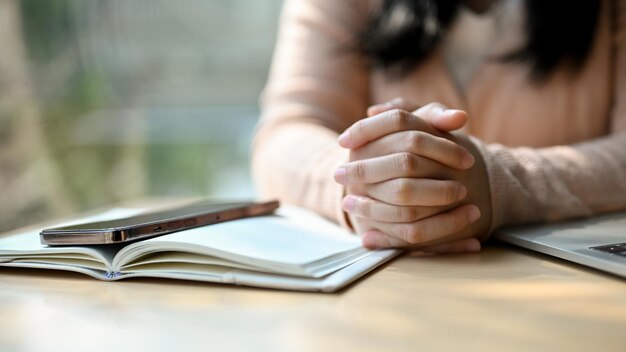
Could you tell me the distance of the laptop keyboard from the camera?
0.55 metres

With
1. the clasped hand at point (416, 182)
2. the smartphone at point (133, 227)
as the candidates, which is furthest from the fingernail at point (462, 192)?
the smartphone at point (133, 227)

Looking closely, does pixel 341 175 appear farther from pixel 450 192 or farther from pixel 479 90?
pixel 479 90

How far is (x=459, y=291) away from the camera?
0.50 m

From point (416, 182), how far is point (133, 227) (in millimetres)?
264

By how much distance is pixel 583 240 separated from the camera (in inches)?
24.5

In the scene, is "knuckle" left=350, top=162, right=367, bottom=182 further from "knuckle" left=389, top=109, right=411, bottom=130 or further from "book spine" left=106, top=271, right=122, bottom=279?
"book spine" left=106, top=271, right=122, bottom=279

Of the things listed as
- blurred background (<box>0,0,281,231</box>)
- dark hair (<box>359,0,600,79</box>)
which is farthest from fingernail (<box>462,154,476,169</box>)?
blurred background (<box>0,0,281,231</box>)

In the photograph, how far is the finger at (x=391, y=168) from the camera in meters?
0.61

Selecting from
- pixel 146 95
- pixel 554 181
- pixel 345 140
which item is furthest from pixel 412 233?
pixel 146 95

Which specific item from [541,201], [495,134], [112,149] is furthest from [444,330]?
[112,149]

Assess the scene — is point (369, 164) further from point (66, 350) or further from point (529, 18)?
point (529, 18)

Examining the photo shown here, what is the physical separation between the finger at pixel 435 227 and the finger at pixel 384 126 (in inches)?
3.5

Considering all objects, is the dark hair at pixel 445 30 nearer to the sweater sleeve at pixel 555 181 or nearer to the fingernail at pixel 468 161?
the sweater sleeve at pixel 555 181

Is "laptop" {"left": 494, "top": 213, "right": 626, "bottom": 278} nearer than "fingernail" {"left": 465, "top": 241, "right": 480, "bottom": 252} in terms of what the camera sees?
Yes
